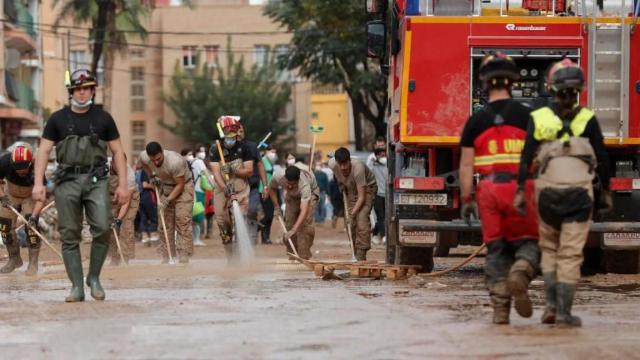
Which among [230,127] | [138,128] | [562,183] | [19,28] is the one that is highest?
[19,28]

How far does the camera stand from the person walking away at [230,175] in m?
19.2

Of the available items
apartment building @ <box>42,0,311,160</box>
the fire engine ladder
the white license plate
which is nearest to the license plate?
the fire engine ladder

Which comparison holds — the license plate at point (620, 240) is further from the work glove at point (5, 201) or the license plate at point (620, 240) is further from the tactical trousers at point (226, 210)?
the work glove at point (5, 201)

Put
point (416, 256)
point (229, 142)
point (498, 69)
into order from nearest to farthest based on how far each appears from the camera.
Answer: point (498, 69)
point (416, 256)
point (229, 142)

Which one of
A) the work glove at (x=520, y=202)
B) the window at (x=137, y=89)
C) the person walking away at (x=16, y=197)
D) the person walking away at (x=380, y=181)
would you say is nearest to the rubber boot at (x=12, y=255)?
the person walking away at (x=16, y=197)

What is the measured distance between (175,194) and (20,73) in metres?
41.4

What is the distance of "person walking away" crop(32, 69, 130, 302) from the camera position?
1287 centimetres

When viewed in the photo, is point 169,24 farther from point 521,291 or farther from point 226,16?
point 521,291

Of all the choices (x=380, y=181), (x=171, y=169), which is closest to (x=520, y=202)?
(x=171, y=169)

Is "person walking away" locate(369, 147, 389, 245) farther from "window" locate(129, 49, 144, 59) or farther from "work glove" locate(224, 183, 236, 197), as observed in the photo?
"window" locate(129, 49, 144, 59)

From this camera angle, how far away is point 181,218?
19812 millimetres

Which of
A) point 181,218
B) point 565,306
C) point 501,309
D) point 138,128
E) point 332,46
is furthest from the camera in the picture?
point 138,128

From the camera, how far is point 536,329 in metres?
10.4

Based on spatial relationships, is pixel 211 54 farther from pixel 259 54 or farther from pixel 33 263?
pixel 33 263
